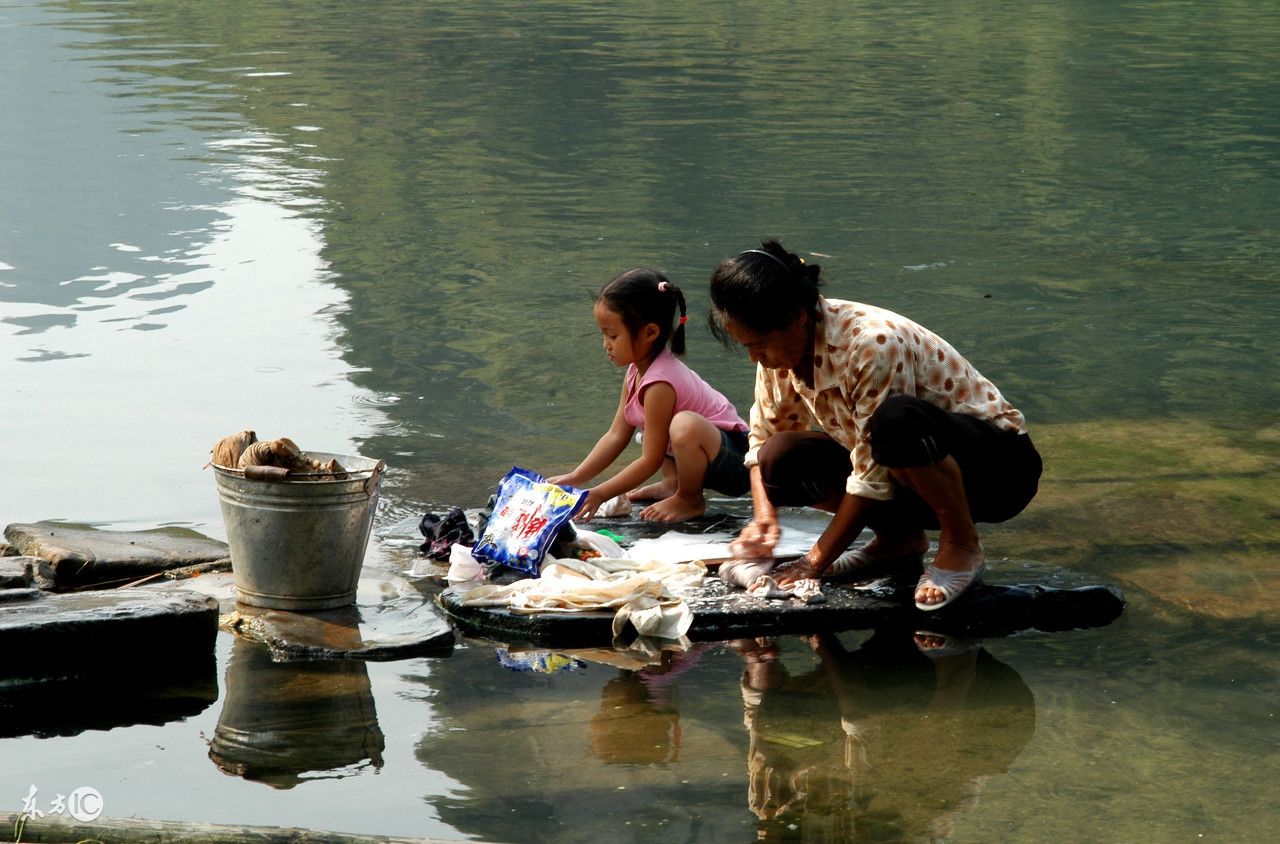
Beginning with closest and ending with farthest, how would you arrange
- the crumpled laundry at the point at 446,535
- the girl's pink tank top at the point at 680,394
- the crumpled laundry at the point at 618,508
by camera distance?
the crumpled laundry at the point at 446,535, the girl's pink tank top at the point at 680,394, the crumpled laundry at the point at 618,508

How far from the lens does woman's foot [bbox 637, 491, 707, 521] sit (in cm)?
535

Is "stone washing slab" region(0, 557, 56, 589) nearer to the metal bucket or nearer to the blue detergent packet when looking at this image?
the metal bucket

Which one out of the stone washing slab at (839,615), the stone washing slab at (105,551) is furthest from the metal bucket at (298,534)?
the stone washing slab at (105,551)

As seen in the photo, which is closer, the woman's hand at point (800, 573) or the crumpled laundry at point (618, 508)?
the woman's hand at point (800, 573)

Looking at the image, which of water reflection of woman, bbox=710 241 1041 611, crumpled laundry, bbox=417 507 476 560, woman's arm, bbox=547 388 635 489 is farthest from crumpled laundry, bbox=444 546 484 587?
water reflection of woman, bbox=710 241 1041 611

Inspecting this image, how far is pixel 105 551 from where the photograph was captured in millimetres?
4832

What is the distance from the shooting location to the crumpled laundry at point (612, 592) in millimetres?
4418

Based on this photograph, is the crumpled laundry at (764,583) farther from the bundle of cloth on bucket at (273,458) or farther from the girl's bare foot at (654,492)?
the bundle of cloth on bucket at (273,458)

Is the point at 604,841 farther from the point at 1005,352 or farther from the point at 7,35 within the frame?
the point at 7,35

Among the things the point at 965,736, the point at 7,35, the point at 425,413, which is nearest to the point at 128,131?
the point at 425,413

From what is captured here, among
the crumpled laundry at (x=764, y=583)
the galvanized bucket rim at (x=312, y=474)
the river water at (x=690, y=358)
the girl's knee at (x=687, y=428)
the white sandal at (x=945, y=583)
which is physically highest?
the galvanized bucket rim at (x=312, y=474)

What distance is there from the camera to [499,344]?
8.06 m

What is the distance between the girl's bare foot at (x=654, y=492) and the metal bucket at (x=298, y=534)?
1363 mm

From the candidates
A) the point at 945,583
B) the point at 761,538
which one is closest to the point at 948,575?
the point at 945,583
